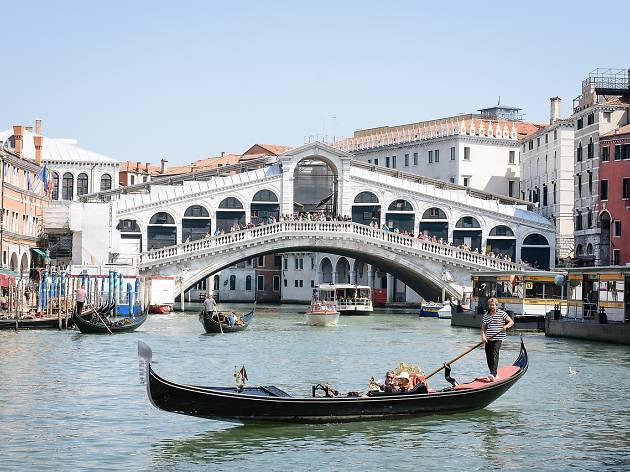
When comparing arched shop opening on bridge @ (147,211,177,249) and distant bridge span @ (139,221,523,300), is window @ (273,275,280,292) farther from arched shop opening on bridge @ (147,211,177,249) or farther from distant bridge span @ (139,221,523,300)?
distant bridge span @ (139,221,523,300)

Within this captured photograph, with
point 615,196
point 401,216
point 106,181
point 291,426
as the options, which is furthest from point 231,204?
point 291,426

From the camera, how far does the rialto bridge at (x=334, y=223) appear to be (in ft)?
133

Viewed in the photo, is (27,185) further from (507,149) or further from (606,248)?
(507,149)

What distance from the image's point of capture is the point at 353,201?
44.4 metres

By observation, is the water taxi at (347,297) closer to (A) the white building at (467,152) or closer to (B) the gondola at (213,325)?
(A) the white building at (467,152)

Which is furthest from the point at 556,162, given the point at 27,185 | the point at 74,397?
the point at 74,397

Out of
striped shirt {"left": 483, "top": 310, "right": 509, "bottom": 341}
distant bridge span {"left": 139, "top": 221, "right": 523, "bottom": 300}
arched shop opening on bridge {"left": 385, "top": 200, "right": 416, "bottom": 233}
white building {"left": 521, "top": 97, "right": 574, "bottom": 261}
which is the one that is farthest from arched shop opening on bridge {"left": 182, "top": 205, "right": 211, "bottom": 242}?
striped shirt {"left": 483, "top": 310, "right": 509, "bottom": 341}

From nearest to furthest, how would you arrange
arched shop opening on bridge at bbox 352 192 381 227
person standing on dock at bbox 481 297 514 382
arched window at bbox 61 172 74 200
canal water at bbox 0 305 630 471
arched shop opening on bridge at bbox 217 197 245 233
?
canal water at bbox 0 305 630 471 < person standing on dock at bbox 481 297 514 382 < arched shop opening on bridge at bbox 217 197 245 233 < arched shop opening on bridge at bbox 352 192 381 227 < arched window at bbox 61 172 74 200

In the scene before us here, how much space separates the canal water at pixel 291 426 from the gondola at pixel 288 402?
142 millimetres

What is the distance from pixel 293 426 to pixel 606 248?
29.5m

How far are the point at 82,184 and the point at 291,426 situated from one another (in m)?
43.5

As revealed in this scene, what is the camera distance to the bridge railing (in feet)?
130

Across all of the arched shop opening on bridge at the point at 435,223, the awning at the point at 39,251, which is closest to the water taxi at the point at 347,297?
the arched shop opening on bridge at the point at 435,223

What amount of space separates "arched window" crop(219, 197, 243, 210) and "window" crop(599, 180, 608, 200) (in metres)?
11.9
